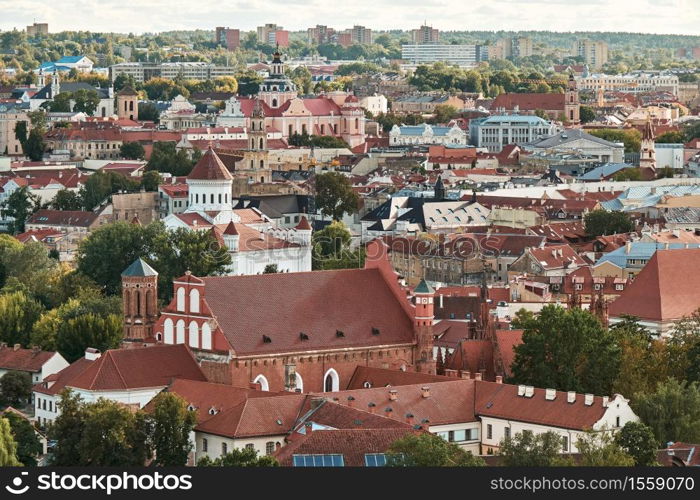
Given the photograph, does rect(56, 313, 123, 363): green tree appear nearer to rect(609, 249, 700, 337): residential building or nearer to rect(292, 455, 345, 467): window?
rect(609, 249, 700, 337): residential building

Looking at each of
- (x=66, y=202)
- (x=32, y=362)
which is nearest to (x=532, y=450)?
(x=32, y=362)

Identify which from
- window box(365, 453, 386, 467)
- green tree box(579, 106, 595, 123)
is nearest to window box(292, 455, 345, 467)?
window box(365, 453, 386, 467)

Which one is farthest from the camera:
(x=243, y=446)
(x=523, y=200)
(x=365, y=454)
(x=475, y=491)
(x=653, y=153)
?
(x=653, y=153)

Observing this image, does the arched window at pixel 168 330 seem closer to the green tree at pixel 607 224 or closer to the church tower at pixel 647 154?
the green tree at pixel 607 224

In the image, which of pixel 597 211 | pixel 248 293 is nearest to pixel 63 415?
pixel 248 293

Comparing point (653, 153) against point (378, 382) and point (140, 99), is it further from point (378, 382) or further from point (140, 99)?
point (378, 382)
